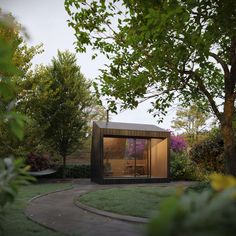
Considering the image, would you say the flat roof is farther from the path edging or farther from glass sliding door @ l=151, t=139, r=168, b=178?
the path edging

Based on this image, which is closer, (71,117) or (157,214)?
(157,214)

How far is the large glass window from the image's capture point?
61.2 ft

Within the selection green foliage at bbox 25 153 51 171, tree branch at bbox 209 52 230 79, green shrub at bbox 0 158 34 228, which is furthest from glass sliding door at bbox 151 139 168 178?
green shrub at bbox 0 158 34 228

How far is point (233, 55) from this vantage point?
8.51 m

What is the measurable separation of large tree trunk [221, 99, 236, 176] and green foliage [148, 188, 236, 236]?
8.08 meters

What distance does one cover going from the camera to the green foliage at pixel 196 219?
747 millimetres

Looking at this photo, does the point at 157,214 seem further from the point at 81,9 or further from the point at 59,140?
the point at 59,140

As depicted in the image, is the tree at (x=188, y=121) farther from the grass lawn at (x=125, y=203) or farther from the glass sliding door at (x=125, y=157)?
the grass lawn at (x=125, y=203)

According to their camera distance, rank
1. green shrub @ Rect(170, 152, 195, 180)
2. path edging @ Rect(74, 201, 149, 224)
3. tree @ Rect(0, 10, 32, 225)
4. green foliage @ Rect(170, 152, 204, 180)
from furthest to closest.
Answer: green shrub @ Rect(170, 152, 195, 180), green foliage @ Rect(170, 152, 204, 180), path edging @ Rect(74, 201, 149, 224), tree @ Rect(0, 10, 32, 225)

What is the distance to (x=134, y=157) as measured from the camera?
19.9 metres

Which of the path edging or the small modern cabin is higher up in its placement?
the small modern cabin

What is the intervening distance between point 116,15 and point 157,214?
25.3 ft

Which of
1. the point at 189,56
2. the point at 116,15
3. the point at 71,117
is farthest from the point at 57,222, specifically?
the point at 71,117

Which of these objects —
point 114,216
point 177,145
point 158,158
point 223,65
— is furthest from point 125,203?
point 177,145
